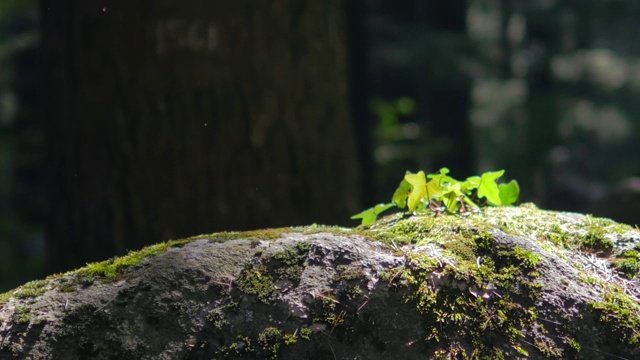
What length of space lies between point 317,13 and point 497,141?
11.4m

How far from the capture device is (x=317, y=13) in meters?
5.20

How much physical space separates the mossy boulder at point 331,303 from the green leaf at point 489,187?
1.00 ft

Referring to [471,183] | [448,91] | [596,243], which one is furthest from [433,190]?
[448,91]

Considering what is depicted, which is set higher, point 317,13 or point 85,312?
point 317,13

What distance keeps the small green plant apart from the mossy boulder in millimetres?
204

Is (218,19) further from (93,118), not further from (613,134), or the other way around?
(613,134)

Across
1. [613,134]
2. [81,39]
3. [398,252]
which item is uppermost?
[81,39]

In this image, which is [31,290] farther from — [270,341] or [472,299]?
[472,299]

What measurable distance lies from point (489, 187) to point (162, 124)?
257 cm

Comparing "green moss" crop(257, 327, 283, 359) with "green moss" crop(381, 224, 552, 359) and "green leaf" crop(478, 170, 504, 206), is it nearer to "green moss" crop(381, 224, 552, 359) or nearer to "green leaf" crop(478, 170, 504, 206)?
"green moss" crop(381, 224, 552, 359)

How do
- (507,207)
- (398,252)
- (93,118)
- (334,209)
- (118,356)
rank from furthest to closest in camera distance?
(334,209) → (93,118) → (507,207) → (398,252) → (118,356)

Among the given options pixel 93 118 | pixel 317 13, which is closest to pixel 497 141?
pixel 317 13

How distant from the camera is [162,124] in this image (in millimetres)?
4531

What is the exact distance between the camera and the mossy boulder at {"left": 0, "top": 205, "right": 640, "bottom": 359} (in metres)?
1.96
